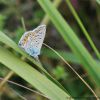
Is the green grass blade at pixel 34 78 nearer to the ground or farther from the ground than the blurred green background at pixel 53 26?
farther from the ground

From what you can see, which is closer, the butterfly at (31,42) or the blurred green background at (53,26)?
the butterfly at (31,42)

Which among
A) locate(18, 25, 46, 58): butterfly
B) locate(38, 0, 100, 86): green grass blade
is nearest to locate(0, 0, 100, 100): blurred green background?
locate(18, 25, 46, 58): butterfly

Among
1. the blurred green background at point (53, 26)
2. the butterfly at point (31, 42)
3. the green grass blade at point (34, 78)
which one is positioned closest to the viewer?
the green grass blade at point (34, 78)

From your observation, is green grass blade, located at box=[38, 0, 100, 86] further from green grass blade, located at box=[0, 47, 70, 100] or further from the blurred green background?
the blurred green background

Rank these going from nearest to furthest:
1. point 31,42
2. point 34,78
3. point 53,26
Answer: point 34,78
point 31,42
point 53,26

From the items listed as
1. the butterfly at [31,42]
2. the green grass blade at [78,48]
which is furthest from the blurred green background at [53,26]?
the green grass blade at [78,48]

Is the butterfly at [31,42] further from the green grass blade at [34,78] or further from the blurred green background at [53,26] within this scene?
the blurred green background at [53,26]

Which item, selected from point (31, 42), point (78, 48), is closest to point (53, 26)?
point (31, 42)

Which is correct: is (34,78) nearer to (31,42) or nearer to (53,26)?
(31,42)

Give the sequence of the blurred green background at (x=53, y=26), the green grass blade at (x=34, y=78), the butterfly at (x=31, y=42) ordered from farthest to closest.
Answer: the blurred green background at (x=53, y=26) < the butterfly at (x=31, y=42) < the green grass blade at (x=34, y=78)
